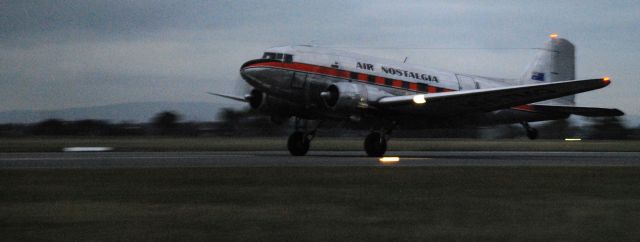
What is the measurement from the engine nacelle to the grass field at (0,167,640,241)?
9294 mm

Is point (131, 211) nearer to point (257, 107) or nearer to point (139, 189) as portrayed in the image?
point (139, 189)

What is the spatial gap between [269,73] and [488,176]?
11.8m

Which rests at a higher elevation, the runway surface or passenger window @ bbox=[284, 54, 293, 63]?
passenger window @ bbox=[284, 54, 293, 63]

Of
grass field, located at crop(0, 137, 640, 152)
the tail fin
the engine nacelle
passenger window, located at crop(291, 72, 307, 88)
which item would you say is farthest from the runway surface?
the tail fin

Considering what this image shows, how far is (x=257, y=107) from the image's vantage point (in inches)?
1109

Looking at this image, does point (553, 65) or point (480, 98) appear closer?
point (480, 98)

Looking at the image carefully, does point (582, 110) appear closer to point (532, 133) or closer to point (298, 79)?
point (532, 133)

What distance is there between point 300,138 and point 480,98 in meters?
6.86

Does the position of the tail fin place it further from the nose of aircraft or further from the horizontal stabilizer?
the nose of aircraft

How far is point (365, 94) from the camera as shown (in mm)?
26609

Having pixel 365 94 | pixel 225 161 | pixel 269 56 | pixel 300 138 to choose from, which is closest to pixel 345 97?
pixel 365 94

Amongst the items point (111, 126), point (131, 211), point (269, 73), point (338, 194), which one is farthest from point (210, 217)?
point (111, 126)

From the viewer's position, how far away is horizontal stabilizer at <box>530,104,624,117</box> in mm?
29891

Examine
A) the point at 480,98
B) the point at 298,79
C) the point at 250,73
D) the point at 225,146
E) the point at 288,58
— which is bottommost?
the point at 225,146
